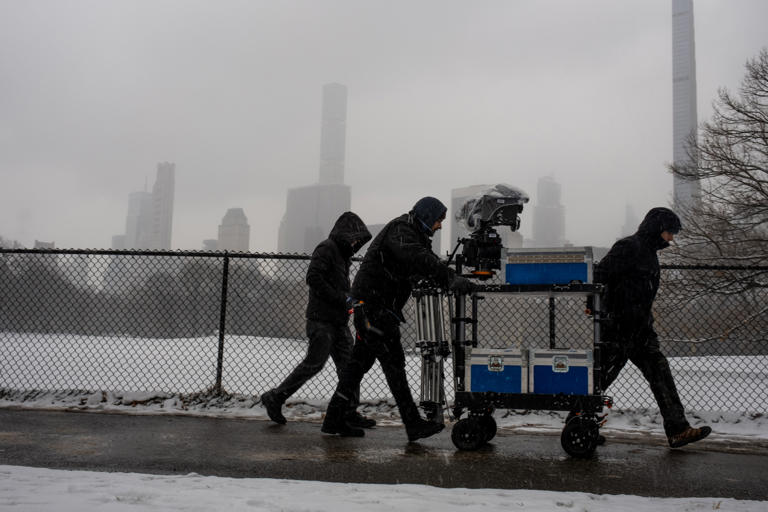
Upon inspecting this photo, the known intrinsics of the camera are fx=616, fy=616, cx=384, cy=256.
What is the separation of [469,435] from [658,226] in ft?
8.26

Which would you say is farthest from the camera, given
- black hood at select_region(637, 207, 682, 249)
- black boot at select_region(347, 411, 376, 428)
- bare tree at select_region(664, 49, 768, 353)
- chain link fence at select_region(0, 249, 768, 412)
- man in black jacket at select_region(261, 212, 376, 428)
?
bare tree at select_region(664, 49, 768, 353)

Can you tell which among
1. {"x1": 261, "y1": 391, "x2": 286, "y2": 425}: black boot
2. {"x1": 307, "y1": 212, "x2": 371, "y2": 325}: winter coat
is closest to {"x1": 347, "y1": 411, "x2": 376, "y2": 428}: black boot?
{"x1": 261, "y1": 391, "x2": 286, "y2": 425}: black boot

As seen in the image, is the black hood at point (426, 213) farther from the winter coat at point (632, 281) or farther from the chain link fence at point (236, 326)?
the winter coat at point (632, 281)

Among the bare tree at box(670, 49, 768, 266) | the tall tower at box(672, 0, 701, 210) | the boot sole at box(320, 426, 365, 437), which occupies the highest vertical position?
the tall tower at box(672, 0, 701, 210)

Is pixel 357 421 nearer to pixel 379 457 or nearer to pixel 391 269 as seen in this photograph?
pixel 379 457

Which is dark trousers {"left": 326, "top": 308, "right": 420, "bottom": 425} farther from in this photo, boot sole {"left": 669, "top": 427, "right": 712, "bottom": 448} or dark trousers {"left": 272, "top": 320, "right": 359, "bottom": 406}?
boot sole {"left": 669, "top": 427, "right": 712, "bottom": 448}

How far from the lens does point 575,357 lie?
4871 millimetres

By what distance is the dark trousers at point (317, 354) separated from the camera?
609 centimetres

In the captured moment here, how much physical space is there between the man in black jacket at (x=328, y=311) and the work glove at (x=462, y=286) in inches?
63.3

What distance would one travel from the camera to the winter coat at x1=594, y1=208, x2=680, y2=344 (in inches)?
210

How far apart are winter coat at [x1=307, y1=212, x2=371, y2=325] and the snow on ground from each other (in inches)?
102

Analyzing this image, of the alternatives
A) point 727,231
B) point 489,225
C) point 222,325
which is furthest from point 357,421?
point 727,231

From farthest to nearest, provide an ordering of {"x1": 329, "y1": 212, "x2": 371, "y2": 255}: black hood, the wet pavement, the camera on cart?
{"x1": 329, "y1": 212, "x2": 371, "y2": 255}: black hood
the camera on cart
the wet pavement

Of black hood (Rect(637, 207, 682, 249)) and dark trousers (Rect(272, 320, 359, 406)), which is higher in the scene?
black hood (Rect(637, 207, 682, 249))
